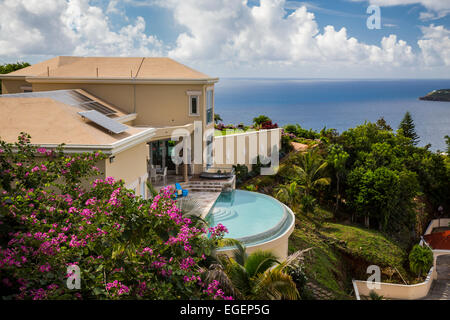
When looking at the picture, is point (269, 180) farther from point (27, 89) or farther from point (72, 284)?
point (72, 284)

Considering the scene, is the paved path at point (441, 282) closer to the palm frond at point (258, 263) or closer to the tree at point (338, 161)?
the tree at point (338, 161)

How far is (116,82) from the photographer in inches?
971

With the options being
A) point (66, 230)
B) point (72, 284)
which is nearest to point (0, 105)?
point (66, 230)

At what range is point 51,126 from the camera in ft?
42.4

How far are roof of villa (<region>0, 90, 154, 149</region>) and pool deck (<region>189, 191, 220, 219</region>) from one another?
21.6 ft

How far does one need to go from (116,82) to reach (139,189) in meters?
12.1

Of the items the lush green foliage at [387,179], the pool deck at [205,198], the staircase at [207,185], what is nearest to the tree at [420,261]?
the lush green foliage at [387,179]

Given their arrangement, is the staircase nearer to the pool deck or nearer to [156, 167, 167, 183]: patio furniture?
the pool deck

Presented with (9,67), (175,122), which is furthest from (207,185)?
(9,67)

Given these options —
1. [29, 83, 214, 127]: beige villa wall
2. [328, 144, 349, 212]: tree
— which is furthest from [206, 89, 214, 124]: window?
[328, 144, 349, 212]: tree

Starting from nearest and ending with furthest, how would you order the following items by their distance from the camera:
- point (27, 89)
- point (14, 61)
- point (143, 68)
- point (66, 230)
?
point (66, 230), point (143, 68), point (27, 89), point (14, 61)

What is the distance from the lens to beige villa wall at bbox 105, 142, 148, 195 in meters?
12.2
